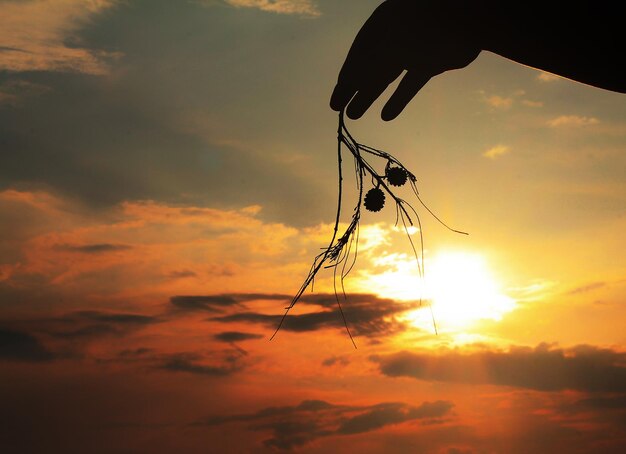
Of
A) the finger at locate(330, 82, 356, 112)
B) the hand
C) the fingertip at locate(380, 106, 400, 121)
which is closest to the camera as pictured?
the hand

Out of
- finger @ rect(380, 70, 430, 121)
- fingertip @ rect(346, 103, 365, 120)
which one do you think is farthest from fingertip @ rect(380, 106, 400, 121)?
fingertip @ rect(346, 103, 365, 120)

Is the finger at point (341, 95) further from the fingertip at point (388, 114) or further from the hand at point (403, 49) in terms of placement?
the fingertip at point (388, 114)

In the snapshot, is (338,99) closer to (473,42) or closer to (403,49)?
(403,49)

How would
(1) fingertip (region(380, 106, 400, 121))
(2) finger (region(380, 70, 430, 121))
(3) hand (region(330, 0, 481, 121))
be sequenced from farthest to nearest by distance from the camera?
(1) fingertip (region(380, 106, 400, 121)) → (2) finger (region(380, 70, 430, 121)) → (3) hand (region(330, 0, 481, 121))

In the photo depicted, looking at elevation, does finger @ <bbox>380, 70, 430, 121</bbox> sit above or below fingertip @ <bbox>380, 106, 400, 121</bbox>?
above

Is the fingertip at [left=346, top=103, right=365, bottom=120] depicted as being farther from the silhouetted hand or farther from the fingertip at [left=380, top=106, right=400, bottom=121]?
the fingertip at [left=380, top=106, right=400, bottom=121]

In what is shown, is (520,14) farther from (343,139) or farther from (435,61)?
(343,139)

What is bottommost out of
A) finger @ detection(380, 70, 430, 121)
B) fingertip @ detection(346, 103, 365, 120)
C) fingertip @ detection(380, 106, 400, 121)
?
fingertip @ detection(346, 103, 365, 120)

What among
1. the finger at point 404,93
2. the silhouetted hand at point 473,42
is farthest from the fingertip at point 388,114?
the silhouetted hand at point 473,42
